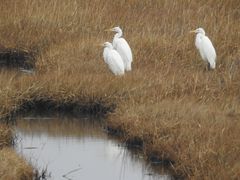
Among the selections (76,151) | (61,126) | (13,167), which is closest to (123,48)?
(61,126)

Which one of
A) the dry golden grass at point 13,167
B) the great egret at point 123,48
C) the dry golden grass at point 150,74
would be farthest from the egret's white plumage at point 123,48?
the dry golden grass at point 13,167

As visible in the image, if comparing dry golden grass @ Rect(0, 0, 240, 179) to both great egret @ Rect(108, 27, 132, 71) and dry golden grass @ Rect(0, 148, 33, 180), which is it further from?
dry golden grass @ Rect(0, 148, 33, 180)

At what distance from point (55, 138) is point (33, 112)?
0.79 metres

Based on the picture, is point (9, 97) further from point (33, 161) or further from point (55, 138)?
point (33, 161)

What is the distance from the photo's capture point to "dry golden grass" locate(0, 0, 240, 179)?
27.6ft

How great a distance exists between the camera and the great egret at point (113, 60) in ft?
36.5

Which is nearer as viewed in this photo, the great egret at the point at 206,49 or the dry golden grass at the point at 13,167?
the dry golden grass at the point at 13,167

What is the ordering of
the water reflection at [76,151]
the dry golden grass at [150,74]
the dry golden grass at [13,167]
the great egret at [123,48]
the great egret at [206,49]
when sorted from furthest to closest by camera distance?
the great egret at [206,49]
the great egret at [123,48]
the dry golden grass at [150,74]
the water reflection at [76,151]
the dry golden grass at [13,167]

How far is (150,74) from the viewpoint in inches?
418

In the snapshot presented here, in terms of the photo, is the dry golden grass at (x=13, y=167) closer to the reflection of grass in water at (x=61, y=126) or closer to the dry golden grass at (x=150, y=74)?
the dry golden grass at (x=150, y=74)

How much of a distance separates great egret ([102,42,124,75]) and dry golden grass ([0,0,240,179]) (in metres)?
0.18

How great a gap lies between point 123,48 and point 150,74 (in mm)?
1067

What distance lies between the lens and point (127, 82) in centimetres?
1022

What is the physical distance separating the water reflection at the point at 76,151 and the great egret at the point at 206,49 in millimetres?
2399
